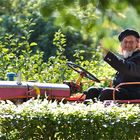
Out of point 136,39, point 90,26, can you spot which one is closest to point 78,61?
point 136,39

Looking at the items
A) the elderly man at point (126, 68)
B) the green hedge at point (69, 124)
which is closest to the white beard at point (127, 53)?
the elderly man at point (126, 68)

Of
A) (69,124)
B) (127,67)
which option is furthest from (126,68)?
(69,124)

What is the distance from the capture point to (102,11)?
2.07 m

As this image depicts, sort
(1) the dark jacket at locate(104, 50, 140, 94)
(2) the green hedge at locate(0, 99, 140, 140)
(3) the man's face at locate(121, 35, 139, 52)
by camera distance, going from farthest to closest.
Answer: (3) the man's face at locate(121, 35, 139, 52)
(1) the dark jacket at locate(104, 50, 140, 94)
(2) the green hedge at locate(0, 99, 140, 140)

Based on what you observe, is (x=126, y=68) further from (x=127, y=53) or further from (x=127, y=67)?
(x=127, y=53)

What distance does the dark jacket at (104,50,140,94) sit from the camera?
6481mm

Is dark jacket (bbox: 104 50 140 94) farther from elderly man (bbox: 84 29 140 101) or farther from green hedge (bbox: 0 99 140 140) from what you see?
green hedge (bbox: 0 99 140 140)

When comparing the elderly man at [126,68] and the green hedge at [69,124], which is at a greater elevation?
the elderly man at [126,68]

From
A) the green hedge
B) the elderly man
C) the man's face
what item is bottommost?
the green hedge

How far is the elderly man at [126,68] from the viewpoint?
6.57 metres

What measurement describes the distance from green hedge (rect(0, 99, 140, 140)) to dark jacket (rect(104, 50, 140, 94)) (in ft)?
4.18

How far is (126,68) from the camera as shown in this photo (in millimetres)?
6660

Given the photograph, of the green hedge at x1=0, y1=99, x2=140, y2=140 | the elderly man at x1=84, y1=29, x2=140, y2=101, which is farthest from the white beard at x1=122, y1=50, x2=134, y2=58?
the green hedge at x1=0, y1=99, x2=140, y2=140

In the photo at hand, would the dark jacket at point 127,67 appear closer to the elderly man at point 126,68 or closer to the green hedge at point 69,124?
the elderly man at point 126,68
